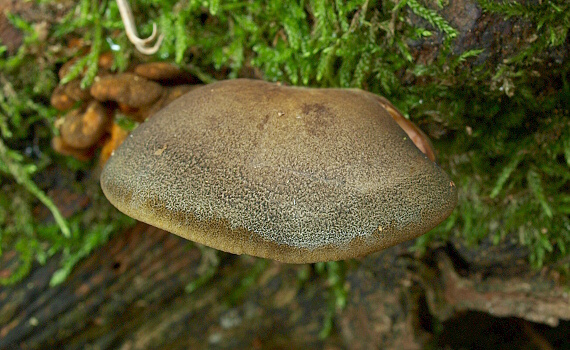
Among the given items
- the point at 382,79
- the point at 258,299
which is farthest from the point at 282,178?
the point at 258,299

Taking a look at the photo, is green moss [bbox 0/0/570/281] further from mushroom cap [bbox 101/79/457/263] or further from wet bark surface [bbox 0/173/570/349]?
mushroom cap [bbox 101/79/457/263]

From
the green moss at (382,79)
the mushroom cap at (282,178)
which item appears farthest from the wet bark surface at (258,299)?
the mushroom cap at (282,178)

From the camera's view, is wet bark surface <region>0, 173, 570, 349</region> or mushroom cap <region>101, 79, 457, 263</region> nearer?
mushroom cap <region>101, 79, 457, 263</region>

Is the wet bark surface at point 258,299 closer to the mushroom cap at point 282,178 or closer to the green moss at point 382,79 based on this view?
the green moss at point 382,79

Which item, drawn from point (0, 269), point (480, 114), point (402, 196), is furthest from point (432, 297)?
point (0, 269)

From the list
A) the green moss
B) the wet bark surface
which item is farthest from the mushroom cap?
the wet bark surface

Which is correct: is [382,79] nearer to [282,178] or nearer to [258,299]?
[282,178]

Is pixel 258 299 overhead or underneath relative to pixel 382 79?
underneath

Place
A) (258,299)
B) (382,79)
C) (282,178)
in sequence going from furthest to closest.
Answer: (258,299) < (382,79) < (282,178)
